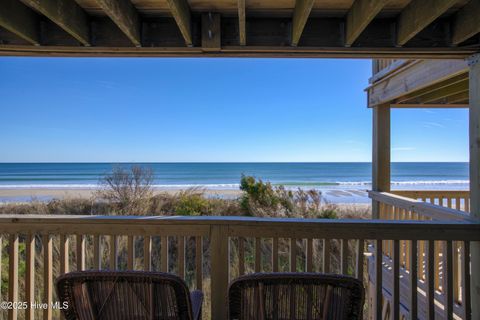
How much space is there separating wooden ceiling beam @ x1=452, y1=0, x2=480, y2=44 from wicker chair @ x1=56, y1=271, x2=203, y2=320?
2.12 meters

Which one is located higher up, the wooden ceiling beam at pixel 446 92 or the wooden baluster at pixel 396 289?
the wooden ceiling beam at pixel 446 92

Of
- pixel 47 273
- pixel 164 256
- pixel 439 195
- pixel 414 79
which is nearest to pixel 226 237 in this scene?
pixel 164 256

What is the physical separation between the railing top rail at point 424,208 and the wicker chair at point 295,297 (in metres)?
1.37

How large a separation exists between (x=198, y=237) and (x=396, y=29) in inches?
74.6

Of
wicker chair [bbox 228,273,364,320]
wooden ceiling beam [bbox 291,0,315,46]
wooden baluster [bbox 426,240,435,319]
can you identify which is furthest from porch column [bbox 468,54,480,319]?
wicker chair [bbox 228,273,364,320]

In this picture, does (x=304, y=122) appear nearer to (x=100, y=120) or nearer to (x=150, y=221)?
(x=100, y=120)

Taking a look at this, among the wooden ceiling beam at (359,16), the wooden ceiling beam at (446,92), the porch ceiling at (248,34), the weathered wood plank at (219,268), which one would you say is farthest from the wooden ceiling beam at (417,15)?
the weathered wood plank at (219,268)

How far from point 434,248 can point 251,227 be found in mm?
1180

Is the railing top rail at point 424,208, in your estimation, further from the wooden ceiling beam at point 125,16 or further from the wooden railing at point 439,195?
the wooden ceiling beam at point 125,16

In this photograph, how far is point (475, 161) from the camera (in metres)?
1.89

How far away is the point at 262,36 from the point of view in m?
1.93

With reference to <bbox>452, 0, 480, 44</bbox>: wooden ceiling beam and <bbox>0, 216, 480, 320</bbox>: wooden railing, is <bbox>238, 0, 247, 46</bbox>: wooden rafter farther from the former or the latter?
<bbox>452, 0, 480, 44</bbox>: wooden ceiling beam

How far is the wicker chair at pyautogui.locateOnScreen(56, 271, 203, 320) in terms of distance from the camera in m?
1.03

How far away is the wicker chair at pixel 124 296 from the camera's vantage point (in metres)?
1.03
